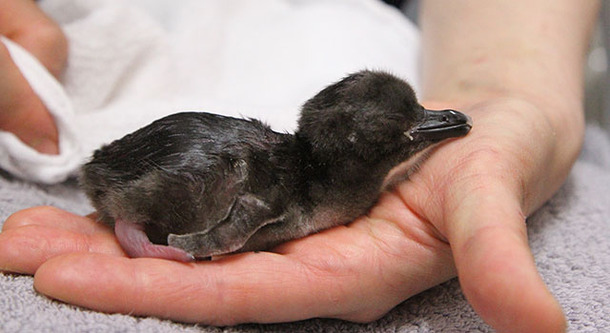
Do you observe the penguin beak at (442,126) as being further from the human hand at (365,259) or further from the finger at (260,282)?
the finger at (260,282)

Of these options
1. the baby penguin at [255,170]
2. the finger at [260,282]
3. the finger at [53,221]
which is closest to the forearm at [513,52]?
the baby penguin at [255,170]

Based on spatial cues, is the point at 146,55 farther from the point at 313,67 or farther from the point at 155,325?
the point at 155,325

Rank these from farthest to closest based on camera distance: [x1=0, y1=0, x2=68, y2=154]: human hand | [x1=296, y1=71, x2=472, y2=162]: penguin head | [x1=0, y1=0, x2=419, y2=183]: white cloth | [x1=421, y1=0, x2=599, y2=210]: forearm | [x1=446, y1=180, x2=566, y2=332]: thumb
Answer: [x1=0, y1=0, x2=419, y2=183]: white cloth → [x1=0, y1=0, x2=68, y2=154]: human hand → [x1=421, y1=0, x2=599, y2=210]: forearm → [x1=296, y1=71, x2=472, y2=162]: penguin head → [x1=446, y1=180, x2=566, y2=332]: thumb

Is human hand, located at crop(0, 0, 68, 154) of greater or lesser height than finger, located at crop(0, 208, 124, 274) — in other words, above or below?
above

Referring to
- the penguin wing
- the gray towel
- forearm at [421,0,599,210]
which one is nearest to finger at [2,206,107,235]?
the gray towel

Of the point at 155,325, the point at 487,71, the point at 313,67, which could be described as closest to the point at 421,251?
the point at 155,325

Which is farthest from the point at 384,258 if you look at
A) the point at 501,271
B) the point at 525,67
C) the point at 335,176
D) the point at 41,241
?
the point at 525,67

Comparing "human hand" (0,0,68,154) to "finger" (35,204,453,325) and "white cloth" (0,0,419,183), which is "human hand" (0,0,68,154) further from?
"finger" (35,204,453,325)
